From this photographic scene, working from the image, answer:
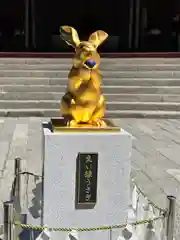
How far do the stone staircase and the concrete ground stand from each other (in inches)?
22.7

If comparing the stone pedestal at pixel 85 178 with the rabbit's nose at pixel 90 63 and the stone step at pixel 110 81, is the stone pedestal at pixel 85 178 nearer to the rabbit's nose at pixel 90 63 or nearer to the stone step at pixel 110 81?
the rabbit's nose at pixel 90 63

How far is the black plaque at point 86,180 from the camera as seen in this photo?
344 cm

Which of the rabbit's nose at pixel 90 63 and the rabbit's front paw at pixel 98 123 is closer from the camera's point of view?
the rabbit's nose at pixel 90 63

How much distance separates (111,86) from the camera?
38.0 ft

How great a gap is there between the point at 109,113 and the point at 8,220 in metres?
7.53

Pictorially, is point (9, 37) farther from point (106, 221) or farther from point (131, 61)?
Answer: point (106, 221)

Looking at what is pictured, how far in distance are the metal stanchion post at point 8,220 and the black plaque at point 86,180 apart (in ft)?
2.19

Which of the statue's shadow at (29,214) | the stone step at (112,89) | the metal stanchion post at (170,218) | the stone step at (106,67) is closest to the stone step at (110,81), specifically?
the stone step at (112,89)

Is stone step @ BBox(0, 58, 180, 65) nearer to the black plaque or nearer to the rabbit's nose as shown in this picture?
the rabbit's nose

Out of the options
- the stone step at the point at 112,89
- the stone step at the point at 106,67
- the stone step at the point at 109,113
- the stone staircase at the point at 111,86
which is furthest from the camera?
the stone step at the point at 106,67

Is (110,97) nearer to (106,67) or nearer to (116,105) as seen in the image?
(116,105)

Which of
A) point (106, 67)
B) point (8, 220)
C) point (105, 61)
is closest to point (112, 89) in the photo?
point (106, 67)

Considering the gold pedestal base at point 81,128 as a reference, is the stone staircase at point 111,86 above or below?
above

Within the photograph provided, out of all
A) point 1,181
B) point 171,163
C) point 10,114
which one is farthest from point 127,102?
point 1,181
